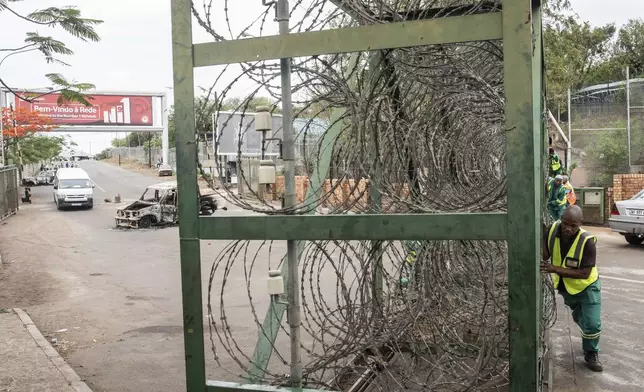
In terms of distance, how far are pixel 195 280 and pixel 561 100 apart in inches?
858

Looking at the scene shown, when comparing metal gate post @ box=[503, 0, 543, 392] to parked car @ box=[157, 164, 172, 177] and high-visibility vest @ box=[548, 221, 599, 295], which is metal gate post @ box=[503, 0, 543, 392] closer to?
high-visibility vest @ box=[548, 221, 599, 295]

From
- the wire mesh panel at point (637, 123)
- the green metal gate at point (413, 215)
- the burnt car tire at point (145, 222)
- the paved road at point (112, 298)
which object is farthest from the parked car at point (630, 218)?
the burnt car tire at point (145, 222)

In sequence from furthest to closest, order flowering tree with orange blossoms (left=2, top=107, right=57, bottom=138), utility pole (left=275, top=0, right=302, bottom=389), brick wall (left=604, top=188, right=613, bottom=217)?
flowering tree with orange blossoms (left=2, top=107, right=57, bottom=138) < brick wall (left=604, top=188, right=613, bottom=217) < utility pole (left=275, top=0, right=302, bottom=389)

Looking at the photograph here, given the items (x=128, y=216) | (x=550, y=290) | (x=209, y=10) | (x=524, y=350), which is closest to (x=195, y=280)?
(x=209, y=10)

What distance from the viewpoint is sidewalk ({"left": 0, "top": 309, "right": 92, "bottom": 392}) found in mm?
5355

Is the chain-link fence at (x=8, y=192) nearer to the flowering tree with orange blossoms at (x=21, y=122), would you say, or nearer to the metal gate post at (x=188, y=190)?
the flowering tree with orange blossoms at (x=21, y=122)

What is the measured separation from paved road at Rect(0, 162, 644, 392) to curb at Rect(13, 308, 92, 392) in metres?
0.17

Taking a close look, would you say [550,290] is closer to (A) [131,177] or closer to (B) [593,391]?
(B) [593,391]

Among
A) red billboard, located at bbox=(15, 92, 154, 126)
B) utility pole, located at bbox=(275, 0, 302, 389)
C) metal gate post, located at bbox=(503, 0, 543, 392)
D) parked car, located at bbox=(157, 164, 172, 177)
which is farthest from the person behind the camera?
parked car, located at bbox=(157, 164, 172, 177)

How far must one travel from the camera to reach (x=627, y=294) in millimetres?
8570

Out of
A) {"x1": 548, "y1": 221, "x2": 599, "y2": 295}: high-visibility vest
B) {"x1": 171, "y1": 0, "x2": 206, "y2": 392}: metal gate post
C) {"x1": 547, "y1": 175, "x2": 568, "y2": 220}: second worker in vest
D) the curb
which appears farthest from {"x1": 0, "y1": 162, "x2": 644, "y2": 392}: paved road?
{"x1": 171, "y1": 0, "x2": 206, "y2": 392}: metal gate post

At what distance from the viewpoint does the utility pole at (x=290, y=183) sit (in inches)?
133

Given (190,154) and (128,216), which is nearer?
(190,154)

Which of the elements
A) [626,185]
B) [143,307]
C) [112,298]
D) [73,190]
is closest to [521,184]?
[143,307]
